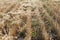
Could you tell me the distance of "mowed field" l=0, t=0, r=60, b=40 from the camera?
7.69 feet

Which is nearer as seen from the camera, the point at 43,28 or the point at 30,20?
the point at 43,28

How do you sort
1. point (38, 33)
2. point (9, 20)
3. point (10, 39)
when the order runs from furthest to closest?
point (9, 20) < point (38, 33) < point (10, 39)

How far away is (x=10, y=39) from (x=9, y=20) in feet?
1.23

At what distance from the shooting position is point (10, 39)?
2229 mm

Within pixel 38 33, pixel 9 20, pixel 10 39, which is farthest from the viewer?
pixel 9 20

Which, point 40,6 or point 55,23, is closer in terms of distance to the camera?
point 55,23

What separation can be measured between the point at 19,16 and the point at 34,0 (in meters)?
0.46

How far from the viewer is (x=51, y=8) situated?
2.68 meters

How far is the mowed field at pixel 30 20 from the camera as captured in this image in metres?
2.34

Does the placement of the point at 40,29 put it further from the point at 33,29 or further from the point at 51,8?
the point at 51,8

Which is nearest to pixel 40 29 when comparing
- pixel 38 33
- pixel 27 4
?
pixel 38 33

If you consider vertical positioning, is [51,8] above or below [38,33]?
above

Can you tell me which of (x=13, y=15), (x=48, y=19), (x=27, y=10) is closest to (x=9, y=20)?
(x=13, y=15)

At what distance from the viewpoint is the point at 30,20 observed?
8.27ft
